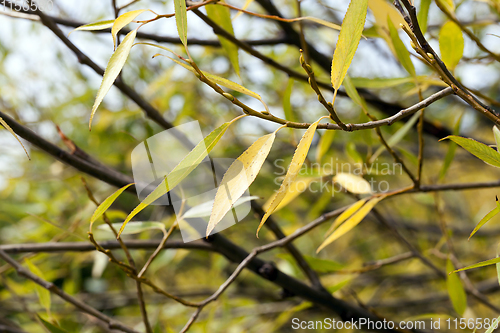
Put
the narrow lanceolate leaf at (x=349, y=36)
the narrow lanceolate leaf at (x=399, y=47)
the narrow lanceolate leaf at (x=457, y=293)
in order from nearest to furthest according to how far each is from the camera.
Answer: the narrow lanceolate leaf at (x=349, y=36) → the narrow lanceolate leaf at (x=399, y=47) → the narrow lanceolate leaf at (x=457, y=293)

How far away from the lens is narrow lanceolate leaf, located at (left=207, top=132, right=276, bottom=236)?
0.21 metres

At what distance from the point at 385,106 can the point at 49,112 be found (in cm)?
89

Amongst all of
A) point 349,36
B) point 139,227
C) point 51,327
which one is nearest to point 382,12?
point 349,36

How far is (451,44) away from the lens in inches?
12.8

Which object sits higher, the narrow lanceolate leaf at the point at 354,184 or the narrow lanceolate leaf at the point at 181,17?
the narrow lanceolate leaf at the point at 354,184

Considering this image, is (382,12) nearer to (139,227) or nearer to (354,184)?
(354,184)

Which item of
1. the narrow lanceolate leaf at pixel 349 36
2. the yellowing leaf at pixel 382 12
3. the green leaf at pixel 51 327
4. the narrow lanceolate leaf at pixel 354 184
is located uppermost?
the yellowing leaf at pixel 382 12

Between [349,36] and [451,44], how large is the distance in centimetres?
18

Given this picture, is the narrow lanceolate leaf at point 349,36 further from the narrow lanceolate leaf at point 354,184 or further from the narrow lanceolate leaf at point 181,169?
the narrow lanceolate leaf at point 354,184

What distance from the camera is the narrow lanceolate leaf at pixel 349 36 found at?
19cm

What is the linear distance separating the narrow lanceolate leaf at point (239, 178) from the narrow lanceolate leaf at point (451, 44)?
212 millimetres

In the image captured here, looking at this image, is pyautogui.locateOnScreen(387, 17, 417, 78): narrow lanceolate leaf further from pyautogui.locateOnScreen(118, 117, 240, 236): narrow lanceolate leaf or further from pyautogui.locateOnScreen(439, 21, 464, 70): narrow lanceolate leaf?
pyautogui.locateOnScreen(118, 117, 240, 236): narrow lanceolate leaf

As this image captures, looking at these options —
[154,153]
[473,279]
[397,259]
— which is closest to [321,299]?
[397,259]

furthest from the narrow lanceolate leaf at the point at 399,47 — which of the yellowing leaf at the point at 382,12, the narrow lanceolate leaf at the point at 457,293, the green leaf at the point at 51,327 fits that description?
the green leaf at the point at 51,327
